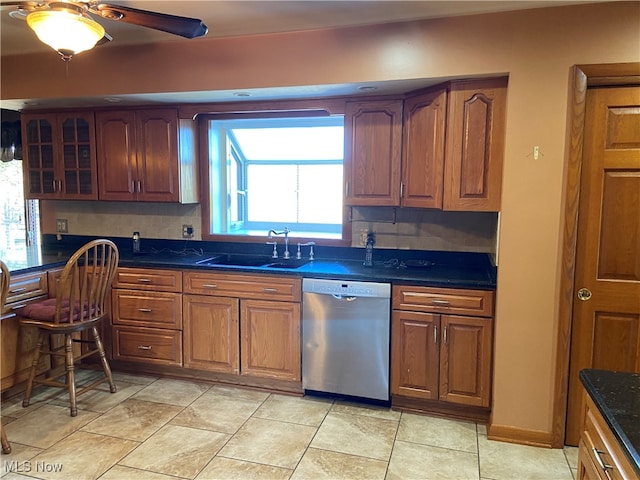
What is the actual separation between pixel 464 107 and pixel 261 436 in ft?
7.34

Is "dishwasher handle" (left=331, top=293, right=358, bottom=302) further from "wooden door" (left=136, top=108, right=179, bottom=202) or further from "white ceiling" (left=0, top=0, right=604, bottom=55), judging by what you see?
"white ceiling" (left=0, top=0, right=604, bottom=55)

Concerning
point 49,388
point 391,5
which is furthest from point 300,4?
point 49,388

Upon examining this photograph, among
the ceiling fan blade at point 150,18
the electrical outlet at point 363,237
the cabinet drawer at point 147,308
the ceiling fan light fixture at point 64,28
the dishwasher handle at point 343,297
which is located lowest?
the cabinet drawer at point 147,308

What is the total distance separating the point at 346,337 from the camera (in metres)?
3.01

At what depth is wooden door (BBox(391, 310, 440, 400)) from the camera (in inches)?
112

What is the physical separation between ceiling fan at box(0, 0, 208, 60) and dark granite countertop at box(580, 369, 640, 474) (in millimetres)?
2024

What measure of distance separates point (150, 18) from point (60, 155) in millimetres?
2308

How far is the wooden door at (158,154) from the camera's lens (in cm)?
354

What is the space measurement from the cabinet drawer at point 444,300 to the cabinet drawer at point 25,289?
245 centimetres

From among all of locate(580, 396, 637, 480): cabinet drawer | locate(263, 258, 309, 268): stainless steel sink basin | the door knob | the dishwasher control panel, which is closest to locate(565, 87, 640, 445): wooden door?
the door knob

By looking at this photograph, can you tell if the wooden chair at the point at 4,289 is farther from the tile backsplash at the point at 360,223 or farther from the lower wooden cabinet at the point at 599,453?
the lower wooden cabinet at the point at 599,453

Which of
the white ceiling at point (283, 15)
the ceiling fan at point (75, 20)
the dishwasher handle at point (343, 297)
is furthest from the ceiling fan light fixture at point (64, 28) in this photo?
the dishwasher handle at point (343, 297)

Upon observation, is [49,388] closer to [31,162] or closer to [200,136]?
[31,162]

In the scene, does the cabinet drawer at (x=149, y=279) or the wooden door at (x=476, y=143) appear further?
the cabinet drawer at (x=149, y=279)
